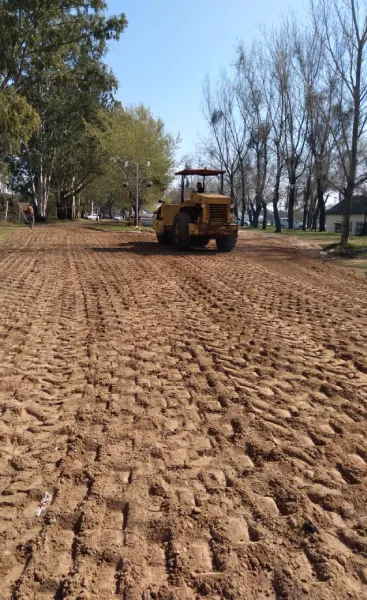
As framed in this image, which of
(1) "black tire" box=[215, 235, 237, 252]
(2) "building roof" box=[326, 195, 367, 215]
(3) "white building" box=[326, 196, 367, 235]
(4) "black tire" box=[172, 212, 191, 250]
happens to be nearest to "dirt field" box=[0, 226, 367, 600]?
(4) "black tire" box=[172, 212, 191, 250]

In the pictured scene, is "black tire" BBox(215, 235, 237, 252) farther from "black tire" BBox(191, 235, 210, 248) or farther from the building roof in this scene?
the building roof

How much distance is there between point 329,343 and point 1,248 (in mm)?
14687

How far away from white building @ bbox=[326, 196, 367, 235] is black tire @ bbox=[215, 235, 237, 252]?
2608cm

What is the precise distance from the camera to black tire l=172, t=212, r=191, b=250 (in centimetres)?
1611

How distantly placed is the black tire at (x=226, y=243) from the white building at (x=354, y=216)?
2608 cm

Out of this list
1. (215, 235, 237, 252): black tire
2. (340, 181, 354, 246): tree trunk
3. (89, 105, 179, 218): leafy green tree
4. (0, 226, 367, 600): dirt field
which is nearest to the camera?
(0, 226, 367, 600): dirt field

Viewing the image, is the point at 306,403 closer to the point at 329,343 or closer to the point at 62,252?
the point at 329,343

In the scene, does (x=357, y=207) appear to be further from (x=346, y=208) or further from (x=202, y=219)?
(x=202, y=219)

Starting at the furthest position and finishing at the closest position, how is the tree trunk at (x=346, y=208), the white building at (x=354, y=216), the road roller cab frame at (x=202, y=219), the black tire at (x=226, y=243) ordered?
the white building at (x=354, y=216) < the tree trunk at (x=346, y=208) < the black tire at (x=226, y=243) < the road roller cab frame at (x=202, y=219)

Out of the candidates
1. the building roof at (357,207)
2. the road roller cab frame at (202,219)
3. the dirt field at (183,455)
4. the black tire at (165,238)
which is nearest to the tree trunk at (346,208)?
the road roller cab frame at (202,219)

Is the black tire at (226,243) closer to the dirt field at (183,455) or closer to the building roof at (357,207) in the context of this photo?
the dirt field at (183,455)

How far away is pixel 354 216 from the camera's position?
169 ft

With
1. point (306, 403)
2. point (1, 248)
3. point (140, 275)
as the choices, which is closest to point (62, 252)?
point (1, 248)

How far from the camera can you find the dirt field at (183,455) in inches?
99.2
